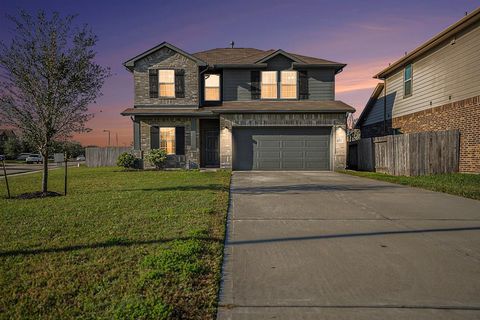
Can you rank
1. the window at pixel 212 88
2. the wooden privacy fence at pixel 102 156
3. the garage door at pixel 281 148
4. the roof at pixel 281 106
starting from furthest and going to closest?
1. the wooden privacy fence at pixel 102 156
2. the window at pixel 212 88
3. the garage door at pixel 281 148
4. the roof at pixel 281 106

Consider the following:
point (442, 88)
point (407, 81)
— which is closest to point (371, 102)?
point (407, 81)

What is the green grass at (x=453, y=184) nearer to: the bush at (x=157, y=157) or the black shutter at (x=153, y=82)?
the bush at (x=157, y=157)

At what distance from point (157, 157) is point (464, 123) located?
1480 cm

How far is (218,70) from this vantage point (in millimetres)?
17281

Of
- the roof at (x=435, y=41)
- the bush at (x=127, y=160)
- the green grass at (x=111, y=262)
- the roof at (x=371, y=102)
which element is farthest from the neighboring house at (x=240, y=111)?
the green grass at (x=111, y=262)

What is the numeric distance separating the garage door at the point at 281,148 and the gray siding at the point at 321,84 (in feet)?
8.20

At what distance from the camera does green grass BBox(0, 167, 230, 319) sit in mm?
2289

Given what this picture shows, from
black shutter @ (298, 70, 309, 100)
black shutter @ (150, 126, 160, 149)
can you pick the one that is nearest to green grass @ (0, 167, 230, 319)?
black shutter @ (150, 126, 160, 149)

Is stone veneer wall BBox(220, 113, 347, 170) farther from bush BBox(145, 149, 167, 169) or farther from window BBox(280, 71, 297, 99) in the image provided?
bush BBox(145, 149, 167, 169)

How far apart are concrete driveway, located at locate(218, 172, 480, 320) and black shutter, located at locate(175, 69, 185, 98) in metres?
11.9

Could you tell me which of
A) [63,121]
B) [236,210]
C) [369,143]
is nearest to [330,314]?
[236,210]

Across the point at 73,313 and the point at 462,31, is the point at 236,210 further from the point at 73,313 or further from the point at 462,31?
the point at 462,31

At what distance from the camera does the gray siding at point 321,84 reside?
16.9 meters

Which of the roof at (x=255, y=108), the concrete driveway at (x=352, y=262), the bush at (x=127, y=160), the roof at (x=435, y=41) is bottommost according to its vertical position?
the concrete driveway at (x=352, y=262)
